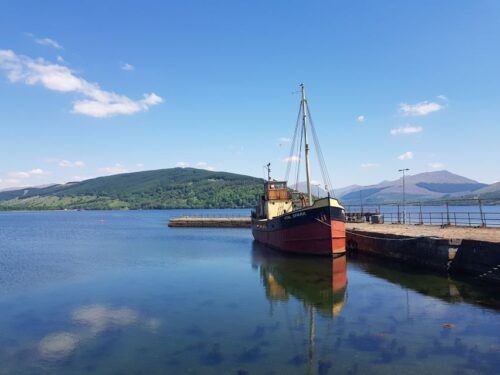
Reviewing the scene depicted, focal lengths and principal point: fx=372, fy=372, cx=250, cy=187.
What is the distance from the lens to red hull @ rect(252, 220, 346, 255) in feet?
109

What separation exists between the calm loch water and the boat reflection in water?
→ 0.12 meters

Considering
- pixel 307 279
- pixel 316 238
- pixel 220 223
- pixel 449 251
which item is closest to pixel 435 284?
pixel 449 251

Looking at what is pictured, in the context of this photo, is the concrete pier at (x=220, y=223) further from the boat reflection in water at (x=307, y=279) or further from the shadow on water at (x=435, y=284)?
the shadow on water at (x=435, y=284)

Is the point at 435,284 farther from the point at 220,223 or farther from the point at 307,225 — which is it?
the point at 220,223

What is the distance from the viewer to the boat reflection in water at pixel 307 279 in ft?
68.4

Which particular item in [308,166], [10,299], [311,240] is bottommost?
[10,299]

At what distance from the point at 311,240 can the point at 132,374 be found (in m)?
24.3

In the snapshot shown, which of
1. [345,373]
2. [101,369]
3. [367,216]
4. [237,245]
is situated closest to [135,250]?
[237,245]

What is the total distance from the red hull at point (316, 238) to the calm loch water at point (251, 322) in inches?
93.6

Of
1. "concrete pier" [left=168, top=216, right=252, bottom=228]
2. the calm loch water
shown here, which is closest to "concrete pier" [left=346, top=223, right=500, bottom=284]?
the calm loch water

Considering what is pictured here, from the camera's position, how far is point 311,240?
34250mm

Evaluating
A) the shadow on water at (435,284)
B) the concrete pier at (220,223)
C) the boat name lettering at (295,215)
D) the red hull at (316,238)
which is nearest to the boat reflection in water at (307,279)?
the red hull at (316,238)

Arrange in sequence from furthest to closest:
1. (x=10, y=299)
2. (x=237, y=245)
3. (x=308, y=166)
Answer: (x=237, y=245)
(x=308, y=166)
(x=10, y=299)

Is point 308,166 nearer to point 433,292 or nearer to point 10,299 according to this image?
point 433,292
